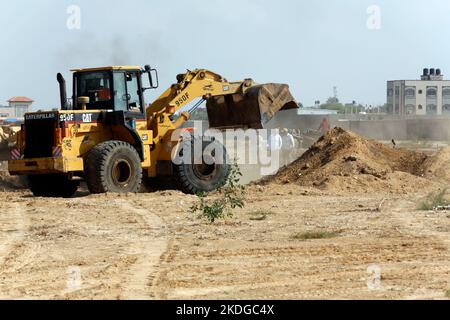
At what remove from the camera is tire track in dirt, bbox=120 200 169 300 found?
10555 millimetres

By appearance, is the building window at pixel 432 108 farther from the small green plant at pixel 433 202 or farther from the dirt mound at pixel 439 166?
the small green plant at pixel 433 202

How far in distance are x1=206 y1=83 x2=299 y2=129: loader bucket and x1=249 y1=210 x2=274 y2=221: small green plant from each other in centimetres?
582

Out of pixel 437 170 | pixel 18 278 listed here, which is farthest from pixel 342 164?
pixel 18 278

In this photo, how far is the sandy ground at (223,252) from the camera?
10.7 meters

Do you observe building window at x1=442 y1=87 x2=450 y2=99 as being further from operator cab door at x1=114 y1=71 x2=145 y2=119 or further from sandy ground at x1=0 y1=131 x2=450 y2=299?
sandy ground at x1=0 y1=131 x2=450 y2=299

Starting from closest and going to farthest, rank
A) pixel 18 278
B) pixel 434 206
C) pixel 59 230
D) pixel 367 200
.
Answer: pixel 18 278 → pixel 59 230 → pixel 434 206 → pixel 367 200

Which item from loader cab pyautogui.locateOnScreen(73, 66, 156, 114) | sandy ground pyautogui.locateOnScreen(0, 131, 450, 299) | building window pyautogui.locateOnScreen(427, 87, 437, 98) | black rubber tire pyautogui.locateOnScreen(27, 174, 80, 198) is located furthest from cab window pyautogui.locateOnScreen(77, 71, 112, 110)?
building window pyautogui.locateOnScreen(427, 87, 437, 98)

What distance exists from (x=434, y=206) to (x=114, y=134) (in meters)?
7.95

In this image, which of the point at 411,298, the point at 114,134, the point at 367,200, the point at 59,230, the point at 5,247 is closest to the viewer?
the point at 411,298

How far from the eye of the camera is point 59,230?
15875mm

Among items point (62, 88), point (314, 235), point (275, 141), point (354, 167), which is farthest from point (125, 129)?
point (275, 141)

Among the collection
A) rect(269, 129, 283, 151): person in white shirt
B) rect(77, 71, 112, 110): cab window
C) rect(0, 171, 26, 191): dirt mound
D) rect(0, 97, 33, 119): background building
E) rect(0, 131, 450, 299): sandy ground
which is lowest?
rect(0, 171, 26, 191): dirt mound

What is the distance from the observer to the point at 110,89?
22.2 meters
